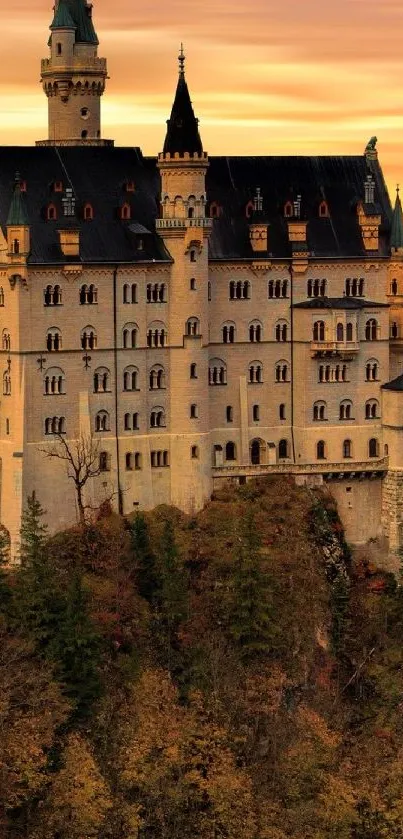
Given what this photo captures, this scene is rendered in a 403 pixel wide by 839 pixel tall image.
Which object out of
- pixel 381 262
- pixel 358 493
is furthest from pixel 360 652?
pixel 381 262

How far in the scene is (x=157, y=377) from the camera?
18400cm

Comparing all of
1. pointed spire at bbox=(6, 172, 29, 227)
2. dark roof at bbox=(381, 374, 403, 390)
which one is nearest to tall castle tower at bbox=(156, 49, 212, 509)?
pointed spire at bbox=(6, 172, 29, 227)

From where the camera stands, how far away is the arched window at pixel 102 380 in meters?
182

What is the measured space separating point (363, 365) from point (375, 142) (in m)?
12.9

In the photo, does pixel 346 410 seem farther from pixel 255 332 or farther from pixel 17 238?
pixel 17 238

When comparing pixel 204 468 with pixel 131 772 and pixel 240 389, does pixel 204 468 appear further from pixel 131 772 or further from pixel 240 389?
pixel 131 772

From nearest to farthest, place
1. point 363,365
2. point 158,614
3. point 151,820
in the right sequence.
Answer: point 151,820 < point 158,614 < point 363,365

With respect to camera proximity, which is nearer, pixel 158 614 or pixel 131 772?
pixel 131 772

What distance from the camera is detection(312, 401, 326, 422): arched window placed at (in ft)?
618

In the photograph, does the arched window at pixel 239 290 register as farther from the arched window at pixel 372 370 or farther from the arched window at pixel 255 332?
the arched window at pixel 372 370

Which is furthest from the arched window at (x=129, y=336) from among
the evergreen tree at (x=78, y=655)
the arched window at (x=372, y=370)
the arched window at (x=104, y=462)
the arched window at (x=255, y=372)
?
the evergreen tree at (x=78, y=655)

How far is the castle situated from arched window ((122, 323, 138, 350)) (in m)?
0.07

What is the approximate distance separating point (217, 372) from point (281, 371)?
12.5 feet

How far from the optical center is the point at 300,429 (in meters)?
189
